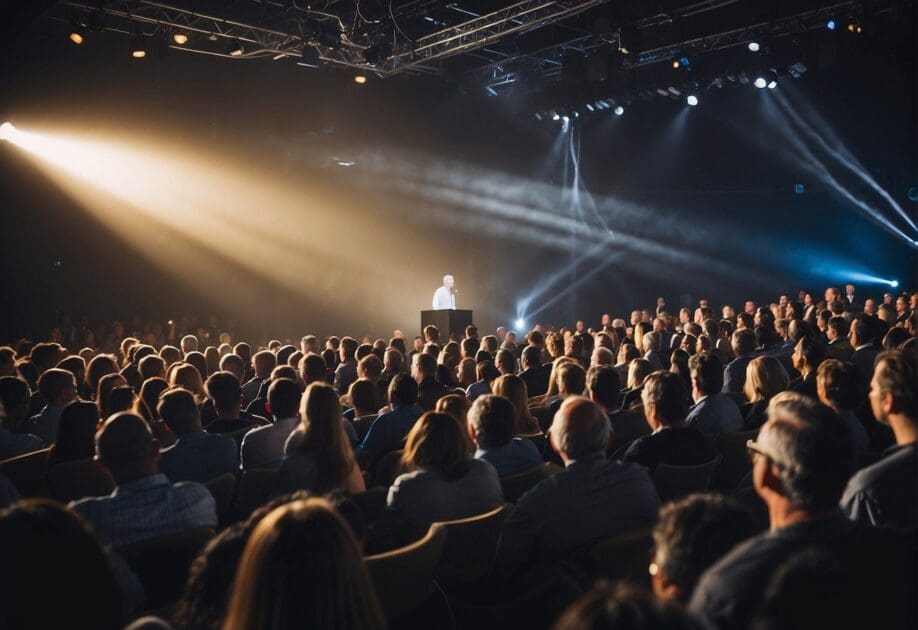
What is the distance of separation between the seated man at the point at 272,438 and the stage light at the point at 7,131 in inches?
401

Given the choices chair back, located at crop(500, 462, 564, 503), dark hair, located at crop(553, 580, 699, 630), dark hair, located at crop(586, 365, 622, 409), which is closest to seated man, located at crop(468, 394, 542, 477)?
chair back, located at crop(500, 462, 564, 503)

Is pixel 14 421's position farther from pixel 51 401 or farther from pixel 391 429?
pixel 391 429

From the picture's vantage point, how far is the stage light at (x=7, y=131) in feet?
40.1

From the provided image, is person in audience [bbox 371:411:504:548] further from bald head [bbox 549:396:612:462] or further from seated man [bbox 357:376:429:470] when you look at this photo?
seated man [bbox 357:376:429:470]

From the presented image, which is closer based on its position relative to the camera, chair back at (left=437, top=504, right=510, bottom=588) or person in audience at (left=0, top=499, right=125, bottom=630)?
person in audience at (left=0, top=499, right=125, bottom=630)

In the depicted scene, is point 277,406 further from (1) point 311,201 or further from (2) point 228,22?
(1) point 311,201

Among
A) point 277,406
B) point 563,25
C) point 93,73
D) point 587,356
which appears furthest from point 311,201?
point 277,406

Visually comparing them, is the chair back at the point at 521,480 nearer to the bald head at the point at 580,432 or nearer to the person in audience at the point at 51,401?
the bald head at the point at 580,432

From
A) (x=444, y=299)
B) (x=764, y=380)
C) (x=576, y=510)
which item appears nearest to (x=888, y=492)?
(x=576, y=510)

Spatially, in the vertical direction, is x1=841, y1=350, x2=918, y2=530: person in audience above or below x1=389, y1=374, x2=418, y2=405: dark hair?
below

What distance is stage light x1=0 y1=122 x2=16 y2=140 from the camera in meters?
12.2

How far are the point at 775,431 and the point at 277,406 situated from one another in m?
3.46

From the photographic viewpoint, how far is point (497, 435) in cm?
409

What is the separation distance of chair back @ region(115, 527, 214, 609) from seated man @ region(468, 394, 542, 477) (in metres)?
1.70
